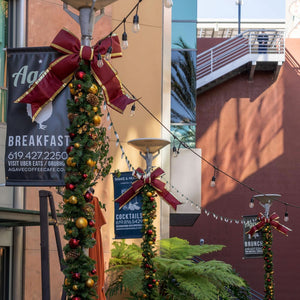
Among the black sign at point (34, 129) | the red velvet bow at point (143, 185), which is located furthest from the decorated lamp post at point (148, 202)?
the black sign at point (34, 129)

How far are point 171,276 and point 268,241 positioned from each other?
5159 millimetres

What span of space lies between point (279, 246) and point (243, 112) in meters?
5.65

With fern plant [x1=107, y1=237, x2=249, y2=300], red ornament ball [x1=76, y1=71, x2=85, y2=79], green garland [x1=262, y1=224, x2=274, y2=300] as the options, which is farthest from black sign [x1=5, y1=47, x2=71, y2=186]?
green garland [x1=262, y1=224, x2=274, y2=300]

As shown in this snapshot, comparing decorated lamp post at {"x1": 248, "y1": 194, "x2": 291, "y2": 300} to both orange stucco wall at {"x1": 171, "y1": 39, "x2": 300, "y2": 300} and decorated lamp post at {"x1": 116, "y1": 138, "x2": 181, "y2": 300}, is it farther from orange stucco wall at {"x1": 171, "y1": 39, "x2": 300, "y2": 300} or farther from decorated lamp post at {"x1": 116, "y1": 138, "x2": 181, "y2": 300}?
decorated lamp post at {"x1": 116, "y1": 138, "x2": 181, "y2": 300}

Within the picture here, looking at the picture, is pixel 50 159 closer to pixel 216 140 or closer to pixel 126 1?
pixel 126 1

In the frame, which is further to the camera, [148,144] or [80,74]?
[148,144]

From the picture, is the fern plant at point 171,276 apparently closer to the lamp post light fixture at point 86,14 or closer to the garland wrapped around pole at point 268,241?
the garland wrapped around pole at point 268,241

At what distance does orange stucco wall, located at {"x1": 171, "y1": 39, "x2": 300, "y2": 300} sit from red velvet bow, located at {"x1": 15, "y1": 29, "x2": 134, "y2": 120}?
19.7 meters

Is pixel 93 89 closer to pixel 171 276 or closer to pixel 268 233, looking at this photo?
pixel 171 276

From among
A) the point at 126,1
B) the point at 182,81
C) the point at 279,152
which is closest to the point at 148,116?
the point at 126,1

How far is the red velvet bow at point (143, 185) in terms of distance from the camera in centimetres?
1561

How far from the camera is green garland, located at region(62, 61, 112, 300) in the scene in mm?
7883

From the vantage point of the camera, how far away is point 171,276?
731 inches

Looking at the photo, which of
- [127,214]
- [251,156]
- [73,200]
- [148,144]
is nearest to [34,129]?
[73,200]
